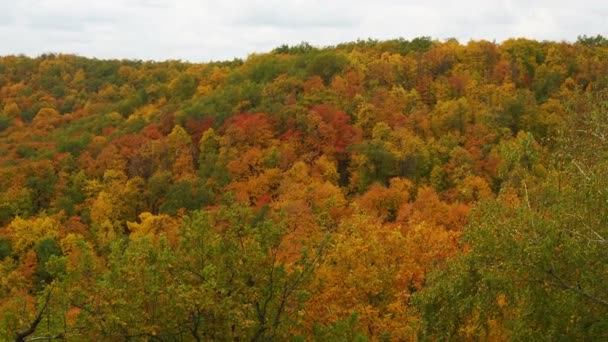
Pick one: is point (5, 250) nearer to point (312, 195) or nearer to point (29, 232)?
point (29, 232)

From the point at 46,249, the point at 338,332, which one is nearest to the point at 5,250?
the point at 46,249

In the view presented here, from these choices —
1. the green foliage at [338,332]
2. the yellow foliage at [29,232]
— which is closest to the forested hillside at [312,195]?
the green foliage at [338,332]

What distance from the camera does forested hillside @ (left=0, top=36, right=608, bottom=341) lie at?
1257 centimetres

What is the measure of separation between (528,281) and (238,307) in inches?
204

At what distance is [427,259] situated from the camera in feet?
79.7

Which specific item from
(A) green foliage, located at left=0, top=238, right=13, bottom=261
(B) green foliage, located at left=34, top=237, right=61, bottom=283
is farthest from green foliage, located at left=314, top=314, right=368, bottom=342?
(A) green foliage, located at left=0, top=238, right=13, bottom=261

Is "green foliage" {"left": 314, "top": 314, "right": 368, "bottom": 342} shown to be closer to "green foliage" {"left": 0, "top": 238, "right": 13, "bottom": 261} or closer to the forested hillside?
the forested hillside

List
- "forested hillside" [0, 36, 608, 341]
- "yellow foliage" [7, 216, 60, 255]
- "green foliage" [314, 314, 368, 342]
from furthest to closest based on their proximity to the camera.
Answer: "yellow foliage" [7, 216, 60, 255] → "green foliage" [314, 314, 368, 342] → "forested hillside" [0, 36, 608, 341]

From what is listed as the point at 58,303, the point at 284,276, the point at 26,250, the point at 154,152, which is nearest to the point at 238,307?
the point at 284,276

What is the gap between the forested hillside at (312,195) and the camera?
12570 mm

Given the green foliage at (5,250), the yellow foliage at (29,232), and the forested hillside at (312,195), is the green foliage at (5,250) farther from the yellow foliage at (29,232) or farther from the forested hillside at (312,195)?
the yellow foliage at (29,232)

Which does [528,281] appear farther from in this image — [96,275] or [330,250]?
[330,250]

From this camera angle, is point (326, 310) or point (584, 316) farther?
point (326, 310)

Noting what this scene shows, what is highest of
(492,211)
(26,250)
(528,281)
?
(492,211)
